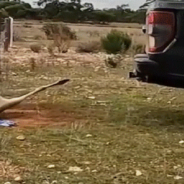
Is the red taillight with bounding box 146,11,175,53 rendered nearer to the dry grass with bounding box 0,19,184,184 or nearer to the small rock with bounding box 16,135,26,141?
the dry grass with bounding box 0,19,184,184

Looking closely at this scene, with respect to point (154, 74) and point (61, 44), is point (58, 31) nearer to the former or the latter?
point (61, 44)

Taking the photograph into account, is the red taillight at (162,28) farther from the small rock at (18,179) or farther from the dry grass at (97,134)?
the small rock at (18,179)

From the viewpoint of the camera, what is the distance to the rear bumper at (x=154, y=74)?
711cm

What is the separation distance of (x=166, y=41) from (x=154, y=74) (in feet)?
1.27

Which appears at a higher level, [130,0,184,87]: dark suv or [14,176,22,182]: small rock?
[130,0,184,87]: dark suv

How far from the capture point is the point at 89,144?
6.38 metres

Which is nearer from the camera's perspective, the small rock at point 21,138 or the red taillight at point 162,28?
the small rock at point 21,138

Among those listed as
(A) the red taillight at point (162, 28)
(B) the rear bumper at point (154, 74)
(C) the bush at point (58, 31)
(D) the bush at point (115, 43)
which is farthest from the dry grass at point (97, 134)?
(C) the bush at point (58, 31)

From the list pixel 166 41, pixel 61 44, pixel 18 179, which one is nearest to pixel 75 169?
pixel 18 179

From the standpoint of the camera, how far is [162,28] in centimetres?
705

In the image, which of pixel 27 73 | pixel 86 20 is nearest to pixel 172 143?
pixel 27 73

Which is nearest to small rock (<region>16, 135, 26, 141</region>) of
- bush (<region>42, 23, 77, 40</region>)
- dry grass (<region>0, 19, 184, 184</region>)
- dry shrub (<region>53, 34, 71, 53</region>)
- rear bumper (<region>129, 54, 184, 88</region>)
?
dry grass (<region>0, 19, 184, 184</region>)

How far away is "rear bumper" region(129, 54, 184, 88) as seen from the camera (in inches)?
280

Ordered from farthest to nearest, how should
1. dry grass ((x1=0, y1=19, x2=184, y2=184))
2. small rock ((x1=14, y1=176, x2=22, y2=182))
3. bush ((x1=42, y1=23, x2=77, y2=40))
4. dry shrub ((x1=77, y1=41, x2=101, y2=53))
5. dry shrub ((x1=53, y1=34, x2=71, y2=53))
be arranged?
bush ((x1=42, y1=23, x2=77, y2=40)) → dry shrub ((x1=77, y1=41, x2=101, y2=53)) → dry shrub ((x1=53, y1=34, x2=71, y2=53)) → dry grass ((x1=0, y1=19, x2=184, y2=184)) → small rock ((x1=14, y1=176, x2=22, y2=182))
